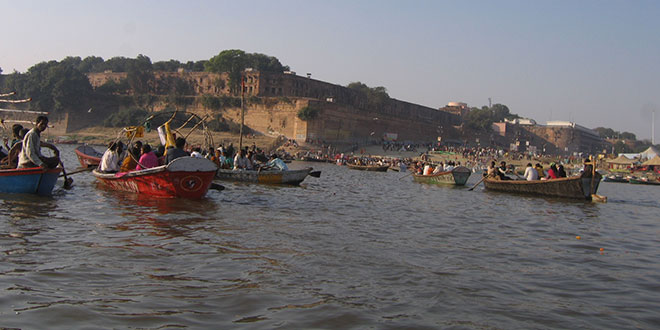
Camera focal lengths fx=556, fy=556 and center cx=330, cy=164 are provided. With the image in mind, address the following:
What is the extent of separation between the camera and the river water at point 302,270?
452 cm

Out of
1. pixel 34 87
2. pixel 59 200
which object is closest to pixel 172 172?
pixel 59 200

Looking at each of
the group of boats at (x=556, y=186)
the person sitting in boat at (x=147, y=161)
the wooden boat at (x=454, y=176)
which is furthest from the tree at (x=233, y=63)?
the person sitting in boat at (x=147, y=161)

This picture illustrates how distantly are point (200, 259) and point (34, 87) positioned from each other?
7713 cm

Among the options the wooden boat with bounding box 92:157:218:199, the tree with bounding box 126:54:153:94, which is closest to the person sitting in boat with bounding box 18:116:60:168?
the wooden boat with bounding box 92:157:218:199

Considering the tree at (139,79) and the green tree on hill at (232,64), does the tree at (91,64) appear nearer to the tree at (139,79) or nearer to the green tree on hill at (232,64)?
the tree at (139,79)

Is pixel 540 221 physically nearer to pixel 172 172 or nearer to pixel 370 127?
pixel 172 172

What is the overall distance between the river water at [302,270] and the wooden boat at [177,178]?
393 millimetres

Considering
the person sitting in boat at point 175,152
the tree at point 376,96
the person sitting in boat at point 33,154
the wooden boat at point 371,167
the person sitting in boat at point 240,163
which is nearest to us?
the person sitting in boat at point 33,154

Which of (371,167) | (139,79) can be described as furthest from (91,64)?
(371,167)

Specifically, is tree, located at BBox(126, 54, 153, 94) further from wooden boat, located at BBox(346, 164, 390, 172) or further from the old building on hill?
wooden boat, located at BBox(346, 164, 390, 172)

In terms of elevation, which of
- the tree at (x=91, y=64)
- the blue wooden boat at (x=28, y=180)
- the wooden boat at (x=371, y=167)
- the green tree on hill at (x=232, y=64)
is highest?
the tree at (x=91, y=64)

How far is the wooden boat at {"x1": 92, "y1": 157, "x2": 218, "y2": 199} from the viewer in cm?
1137

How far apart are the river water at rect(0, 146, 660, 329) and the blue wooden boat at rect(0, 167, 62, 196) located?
0.80 feet

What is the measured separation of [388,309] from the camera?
4.79 meters
